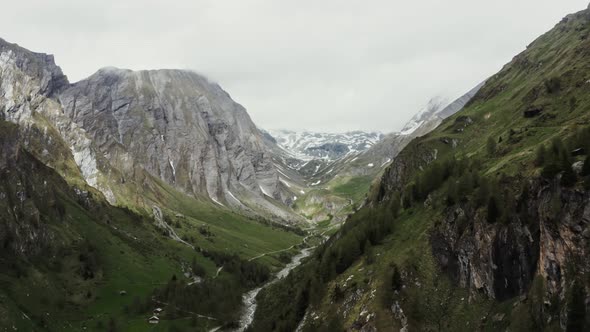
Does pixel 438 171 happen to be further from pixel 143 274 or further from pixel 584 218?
pixel 143 274

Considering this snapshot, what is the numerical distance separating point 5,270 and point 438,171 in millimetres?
130689

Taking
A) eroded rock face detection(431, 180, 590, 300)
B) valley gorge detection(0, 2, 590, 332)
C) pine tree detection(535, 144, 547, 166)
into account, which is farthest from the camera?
pine tree detection(535, 144, 547, 166)

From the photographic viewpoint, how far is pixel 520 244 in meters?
77.1

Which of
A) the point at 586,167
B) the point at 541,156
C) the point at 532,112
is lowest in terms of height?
the point at 586,167

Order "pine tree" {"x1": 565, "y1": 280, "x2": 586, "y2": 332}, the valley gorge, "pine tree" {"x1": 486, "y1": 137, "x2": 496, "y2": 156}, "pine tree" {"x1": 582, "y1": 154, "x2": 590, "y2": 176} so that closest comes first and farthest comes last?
1. "pine tree" {"x1": 565, "y1": 280, "x2": 586, "y2": 332}
2. "pine tree" {"x1": 582, "y1": 154, "x2": 590, "y2": 176}
3. the valley gorge
4. "pine tree" {"x1": 486, "y1": 137, "x2": 496, "y2": 156}

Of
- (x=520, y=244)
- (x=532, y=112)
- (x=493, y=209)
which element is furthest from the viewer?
(x=532, y=112)

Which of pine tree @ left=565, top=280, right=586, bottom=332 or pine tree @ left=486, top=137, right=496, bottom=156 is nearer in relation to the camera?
pine tree @ left=565, top=280, right=586, bottom=332

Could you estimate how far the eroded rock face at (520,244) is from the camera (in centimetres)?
6444

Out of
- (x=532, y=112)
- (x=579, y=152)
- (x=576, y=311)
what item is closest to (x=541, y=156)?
(x=579, y=152)

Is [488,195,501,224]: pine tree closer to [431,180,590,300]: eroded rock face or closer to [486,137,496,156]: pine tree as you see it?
[431,180,590,300]: eroded rock face

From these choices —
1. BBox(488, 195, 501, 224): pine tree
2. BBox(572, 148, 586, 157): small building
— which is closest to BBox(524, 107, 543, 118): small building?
BBox(572, 148, 586, 157): small building

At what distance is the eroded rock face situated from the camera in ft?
211

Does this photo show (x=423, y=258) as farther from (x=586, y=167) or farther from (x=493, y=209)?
(x=586, y=167)

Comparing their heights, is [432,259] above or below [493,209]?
below
